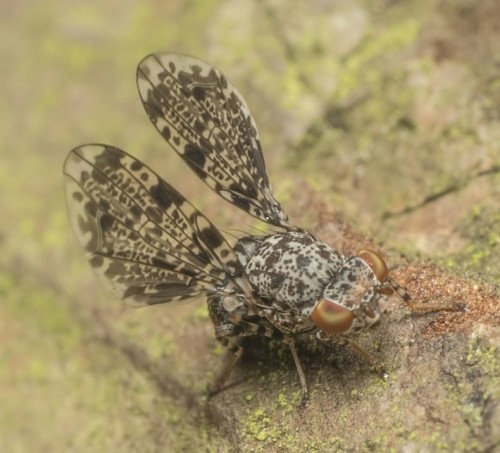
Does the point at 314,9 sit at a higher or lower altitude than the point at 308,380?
higher

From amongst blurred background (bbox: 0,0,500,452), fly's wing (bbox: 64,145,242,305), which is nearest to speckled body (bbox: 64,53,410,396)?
fly's wing (bbox: 64,145,242,305)

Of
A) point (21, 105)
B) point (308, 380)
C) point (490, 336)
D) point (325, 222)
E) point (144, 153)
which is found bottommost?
point (490, 336)

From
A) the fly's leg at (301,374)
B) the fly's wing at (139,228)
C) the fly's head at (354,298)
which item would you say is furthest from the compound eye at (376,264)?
the fly's wing at (139,228)

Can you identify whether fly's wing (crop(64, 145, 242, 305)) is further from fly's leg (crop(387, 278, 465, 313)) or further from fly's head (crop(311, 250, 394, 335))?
fly's leg (crop(387, 278, 465, 313))

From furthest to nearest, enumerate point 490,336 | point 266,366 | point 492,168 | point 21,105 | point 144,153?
point 21,105
point 144,153
point 492,168
point 266,366
point 490,336

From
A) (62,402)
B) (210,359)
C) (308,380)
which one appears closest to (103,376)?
(62,402)

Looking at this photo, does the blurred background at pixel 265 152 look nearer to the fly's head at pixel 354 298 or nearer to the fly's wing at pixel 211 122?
the fly's wing at pixel 211 122

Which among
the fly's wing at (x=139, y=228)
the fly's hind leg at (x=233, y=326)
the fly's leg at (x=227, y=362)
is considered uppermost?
the fly's wing at (x=139, y=228)

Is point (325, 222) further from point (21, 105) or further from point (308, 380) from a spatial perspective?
point (21, 105)
